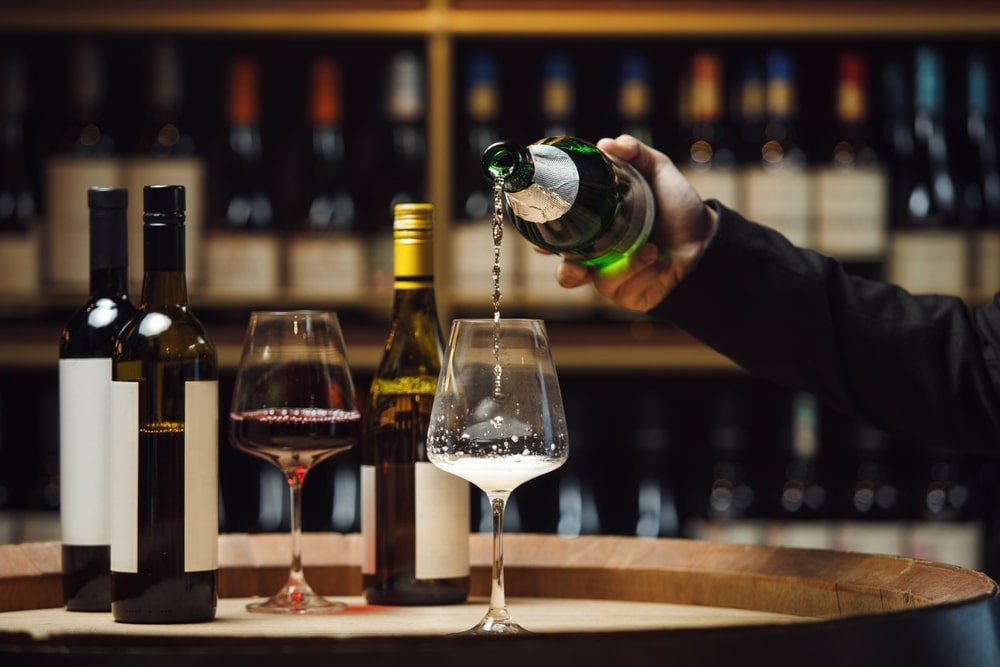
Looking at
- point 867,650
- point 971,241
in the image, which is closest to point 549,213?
point 867,650

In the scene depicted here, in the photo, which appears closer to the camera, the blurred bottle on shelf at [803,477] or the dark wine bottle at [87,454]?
the dark wine bottle at [87,454]

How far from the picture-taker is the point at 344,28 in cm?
189

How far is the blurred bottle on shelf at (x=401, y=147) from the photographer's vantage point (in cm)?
201

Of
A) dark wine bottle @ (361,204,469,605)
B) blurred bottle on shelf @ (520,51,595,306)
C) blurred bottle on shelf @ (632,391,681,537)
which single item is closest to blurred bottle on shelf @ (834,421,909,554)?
blurred bottle on shelf @ (632,391,681,537)

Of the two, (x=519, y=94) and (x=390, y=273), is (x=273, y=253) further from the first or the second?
(x=519, y=94)

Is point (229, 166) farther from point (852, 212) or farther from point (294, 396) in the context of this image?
point (294, 396)

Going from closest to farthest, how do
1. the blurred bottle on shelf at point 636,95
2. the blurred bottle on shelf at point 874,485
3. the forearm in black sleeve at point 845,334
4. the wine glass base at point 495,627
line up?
the wine glass base at point 495,627 < the forearm in black sleeve at point 845,334 < the blurred bottle on shelf at point 636,95 < the blurred bottle on shelf at point 874,485

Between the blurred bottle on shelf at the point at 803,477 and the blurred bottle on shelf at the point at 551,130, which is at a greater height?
the blurred bottle on shelf at the point at 551,130

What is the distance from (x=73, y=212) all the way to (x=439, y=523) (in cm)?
120

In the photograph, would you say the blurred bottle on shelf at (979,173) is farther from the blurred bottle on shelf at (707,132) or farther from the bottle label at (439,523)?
the bottle label at (439,523)

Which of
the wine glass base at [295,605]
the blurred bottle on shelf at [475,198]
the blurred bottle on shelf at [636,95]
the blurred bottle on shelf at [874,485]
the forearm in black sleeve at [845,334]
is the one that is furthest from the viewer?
the blurred bottle on shelf at [874,485]

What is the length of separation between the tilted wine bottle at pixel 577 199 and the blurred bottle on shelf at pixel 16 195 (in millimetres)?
1135

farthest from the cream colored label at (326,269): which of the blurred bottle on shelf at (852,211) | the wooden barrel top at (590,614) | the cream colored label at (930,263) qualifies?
the wooden barrel top at (590,614)

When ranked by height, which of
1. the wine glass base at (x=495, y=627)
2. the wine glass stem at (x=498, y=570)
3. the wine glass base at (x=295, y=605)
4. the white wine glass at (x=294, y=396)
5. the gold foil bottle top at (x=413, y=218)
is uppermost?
the gold foil bottle top at (x=413, y=218)
